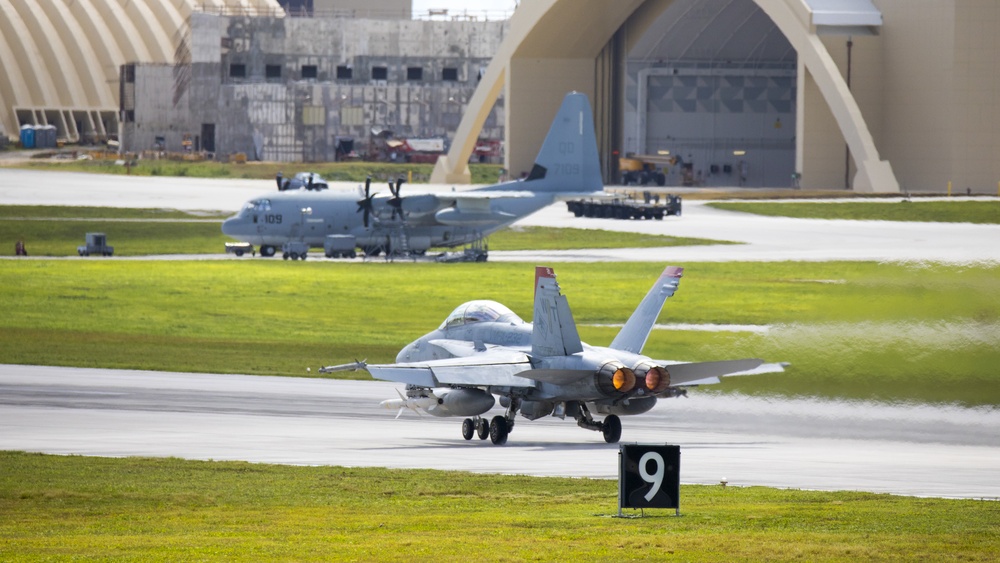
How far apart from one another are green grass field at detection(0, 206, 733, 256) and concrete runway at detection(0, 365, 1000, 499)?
151 feet

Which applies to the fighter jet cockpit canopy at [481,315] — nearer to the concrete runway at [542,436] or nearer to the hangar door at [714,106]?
the concrete runway at [542,436]

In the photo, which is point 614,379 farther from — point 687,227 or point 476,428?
point 687,227

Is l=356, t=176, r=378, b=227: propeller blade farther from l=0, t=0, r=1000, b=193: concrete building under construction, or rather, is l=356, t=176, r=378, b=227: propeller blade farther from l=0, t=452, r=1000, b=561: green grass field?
l=0, t=452, r=1000, b=561: green grass field

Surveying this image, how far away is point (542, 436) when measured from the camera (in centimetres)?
3089

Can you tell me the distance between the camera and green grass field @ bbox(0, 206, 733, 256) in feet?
269

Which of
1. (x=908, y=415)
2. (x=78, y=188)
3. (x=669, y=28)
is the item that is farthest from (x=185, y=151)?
(x=908, y=415)

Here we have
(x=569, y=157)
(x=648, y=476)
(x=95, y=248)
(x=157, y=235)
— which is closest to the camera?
(x=648, y=476)

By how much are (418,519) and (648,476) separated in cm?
313

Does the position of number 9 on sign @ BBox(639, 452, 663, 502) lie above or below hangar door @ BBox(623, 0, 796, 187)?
below

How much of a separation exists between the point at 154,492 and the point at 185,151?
138101mm

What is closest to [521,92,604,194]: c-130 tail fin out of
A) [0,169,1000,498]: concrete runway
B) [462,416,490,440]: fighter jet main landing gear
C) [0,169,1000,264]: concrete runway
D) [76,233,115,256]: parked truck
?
[0,169,1000,264]: concrete runway

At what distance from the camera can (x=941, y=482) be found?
24.4 meters

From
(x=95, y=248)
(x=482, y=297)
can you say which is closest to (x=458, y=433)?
(x=482, y=297)

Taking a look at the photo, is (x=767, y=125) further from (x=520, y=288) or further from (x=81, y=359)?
(x=81, y=359)
